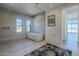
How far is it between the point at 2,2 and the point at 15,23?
18.3 inches

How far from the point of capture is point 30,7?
1561mm

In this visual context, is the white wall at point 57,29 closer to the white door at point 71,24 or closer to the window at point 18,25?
the white door at point 71,24

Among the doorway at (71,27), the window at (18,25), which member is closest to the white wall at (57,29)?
the doorway at (71,27)

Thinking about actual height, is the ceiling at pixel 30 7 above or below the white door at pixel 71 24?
above

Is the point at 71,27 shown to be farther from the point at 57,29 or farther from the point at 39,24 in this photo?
the point at 39,24

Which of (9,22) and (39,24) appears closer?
(9,22)

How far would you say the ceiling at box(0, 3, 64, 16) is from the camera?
1.49 metres

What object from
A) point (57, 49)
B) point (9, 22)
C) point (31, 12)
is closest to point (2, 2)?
point (9, 22)

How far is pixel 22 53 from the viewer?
147 centimetres

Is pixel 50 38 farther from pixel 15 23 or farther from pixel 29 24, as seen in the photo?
pixel 15 23

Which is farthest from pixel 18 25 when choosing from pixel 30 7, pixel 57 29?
pixel 57 29

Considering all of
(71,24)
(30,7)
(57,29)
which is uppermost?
(30,7)

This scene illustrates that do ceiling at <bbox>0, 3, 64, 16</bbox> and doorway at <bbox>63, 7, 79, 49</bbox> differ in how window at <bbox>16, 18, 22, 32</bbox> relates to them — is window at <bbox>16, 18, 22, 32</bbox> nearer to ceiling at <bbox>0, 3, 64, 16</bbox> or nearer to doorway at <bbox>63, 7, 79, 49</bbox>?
ceiling at <bbox>0, 3, 64, 16</bbox>

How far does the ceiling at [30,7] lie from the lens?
4.89ft
